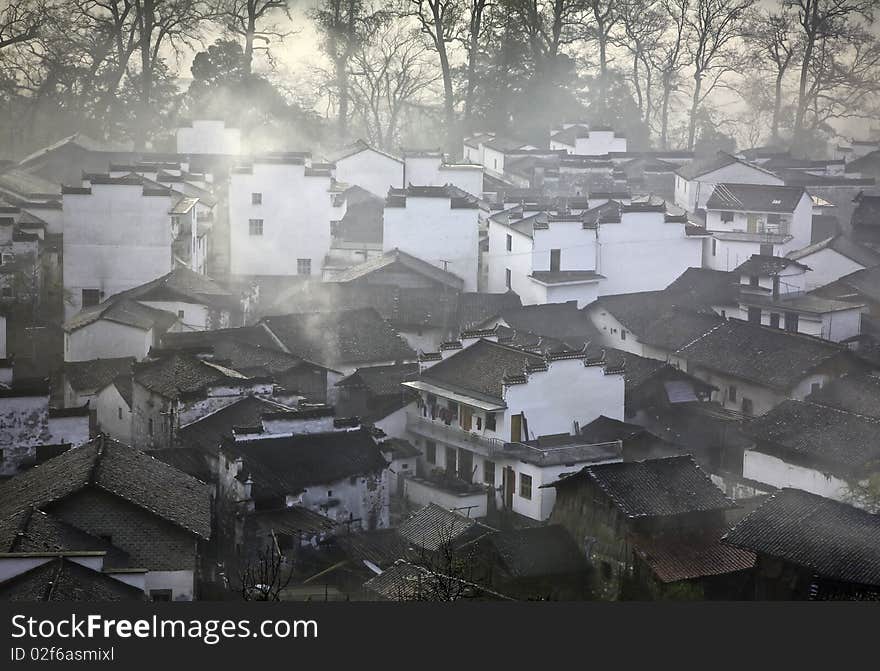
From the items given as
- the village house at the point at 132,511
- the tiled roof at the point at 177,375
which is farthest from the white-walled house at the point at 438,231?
the village house at the point at 132,511

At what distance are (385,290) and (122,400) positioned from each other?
4.30 metres

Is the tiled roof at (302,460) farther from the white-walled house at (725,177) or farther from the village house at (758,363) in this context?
the white-walled house at (725,177)

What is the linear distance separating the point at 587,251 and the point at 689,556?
24.2ft

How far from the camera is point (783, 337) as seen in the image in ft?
48.7

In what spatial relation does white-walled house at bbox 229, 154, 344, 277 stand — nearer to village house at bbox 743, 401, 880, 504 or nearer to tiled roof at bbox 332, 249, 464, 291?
tiled roof at bbox 332, 249, 464, 291

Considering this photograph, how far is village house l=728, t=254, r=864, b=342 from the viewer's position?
1581 centimetres

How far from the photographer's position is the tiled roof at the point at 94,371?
13695mm

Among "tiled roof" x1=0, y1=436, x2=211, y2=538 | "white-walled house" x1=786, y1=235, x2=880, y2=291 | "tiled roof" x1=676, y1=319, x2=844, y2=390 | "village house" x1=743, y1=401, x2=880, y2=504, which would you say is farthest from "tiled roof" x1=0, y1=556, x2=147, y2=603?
"white-walled house" x1=786, y1=235, x2=880, y2=291

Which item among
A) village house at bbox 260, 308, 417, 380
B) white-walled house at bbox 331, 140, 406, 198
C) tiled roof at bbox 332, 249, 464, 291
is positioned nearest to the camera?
village house at bbox 260, 308, 417, 380

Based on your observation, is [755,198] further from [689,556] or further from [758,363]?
[689,556]

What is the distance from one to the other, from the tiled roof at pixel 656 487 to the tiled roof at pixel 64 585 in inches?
161

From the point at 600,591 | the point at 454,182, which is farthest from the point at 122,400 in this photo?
the point at 454,182

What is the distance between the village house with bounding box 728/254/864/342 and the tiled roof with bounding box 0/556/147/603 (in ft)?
31.6

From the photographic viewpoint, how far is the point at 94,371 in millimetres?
13969
